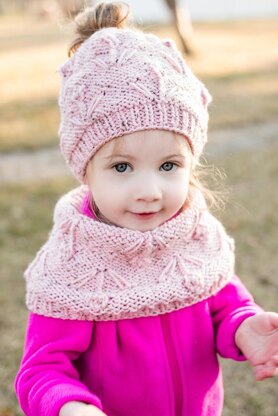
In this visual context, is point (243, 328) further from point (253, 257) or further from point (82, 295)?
point (253, 257)

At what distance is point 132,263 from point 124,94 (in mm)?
462

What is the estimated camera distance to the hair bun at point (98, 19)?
1907 mm

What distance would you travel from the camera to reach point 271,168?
569cm

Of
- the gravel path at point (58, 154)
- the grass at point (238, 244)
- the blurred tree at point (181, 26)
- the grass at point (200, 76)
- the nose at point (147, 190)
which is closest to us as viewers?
the nose at point (147, 190)

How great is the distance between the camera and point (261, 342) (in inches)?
69.9

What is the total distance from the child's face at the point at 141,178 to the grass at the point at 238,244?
1.35m

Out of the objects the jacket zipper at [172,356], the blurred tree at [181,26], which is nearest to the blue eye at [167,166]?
the jacket zipper at [172,356]

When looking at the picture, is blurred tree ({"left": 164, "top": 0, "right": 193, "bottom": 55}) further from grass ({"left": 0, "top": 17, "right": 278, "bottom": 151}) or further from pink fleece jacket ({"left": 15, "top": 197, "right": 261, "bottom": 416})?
pink fleece jacket ({"left": 15, "top": 197, "right": 261, "bottom": 416})

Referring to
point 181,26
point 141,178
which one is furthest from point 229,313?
point 181,26

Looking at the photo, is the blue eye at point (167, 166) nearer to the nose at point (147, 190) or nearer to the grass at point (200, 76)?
the nose at point (147, 190)

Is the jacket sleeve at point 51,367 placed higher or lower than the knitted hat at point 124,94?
lower

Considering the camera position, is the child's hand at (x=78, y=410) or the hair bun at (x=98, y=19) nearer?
the child's hand at (x=78, y=410)

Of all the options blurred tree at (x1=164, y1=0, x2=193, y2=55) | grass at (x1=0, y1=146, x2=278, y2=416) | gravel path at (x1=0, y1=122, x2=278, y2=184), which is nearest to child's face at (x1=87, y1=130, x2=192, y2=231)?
grass at (x1=0, y1=146, x2=278, y2=416)

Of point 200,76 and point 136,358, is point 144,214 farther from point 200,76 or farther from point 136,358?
point 200,76
